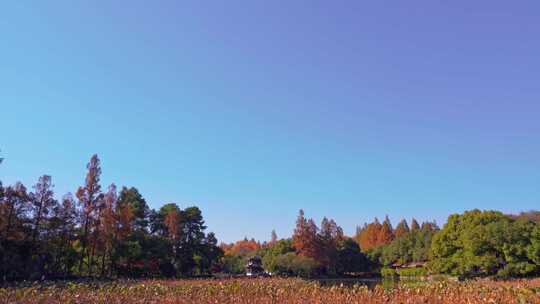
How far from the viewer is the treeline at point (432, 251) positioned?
38.8 meters

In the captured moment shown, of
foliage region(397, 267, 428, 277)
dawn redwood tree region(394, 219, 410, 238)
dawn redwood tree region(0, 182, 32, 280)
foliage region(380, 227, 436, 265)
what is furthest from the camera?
dawn redwood tree region(394, 219, 410, 238)

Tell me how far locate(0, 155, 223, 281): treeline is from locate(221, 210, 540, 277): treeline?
16529mm

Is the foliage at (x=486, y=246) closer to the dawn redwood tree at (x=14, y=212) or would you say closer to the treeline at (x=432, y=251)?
the treeline at (x=432, y=251)

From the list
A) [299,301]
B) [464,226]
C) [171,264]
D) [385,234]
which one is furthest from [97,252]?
[385,234]

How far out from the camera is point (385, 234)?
122438mm

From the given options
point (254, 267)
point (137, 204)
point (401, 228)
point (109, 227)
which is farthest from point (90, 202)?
point (401, 228)

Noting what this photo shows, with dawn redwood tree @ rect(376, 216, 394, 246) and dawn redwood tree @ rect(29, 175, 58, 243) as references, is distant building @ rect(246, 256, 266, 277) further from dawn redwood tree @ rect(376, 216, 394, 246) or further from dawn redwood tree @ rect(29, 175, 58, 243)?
dawn redwood tree @ rect(376, 216, 394, 246)

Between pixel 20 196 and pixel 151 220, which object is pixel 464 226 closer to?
pixel 151 220

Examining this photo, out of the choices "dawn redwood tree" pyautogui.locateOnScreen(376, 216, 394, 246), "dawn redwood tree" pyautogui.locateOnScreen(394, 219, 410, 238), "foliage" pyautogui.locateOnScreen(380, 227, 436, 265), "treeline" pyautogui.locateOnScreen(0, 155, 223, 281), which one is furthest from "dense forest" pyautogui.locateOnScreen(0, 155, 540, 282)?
"dawn redwood tree" pyautogui.locateOnScreen(394, 219, 410, 238)

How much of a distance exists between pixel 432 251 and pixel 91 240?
3455 centimetres

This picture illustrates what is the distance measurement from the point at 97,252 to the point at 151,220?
13.5 meters

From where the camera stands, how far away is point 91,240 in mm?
40344

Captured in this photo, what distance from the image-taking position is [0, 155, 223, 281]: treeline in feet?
112

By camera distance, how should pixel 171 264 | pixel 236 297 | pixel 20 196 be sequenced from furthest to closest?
pixel 171 264, pixel 20 196, pixel 236 297
